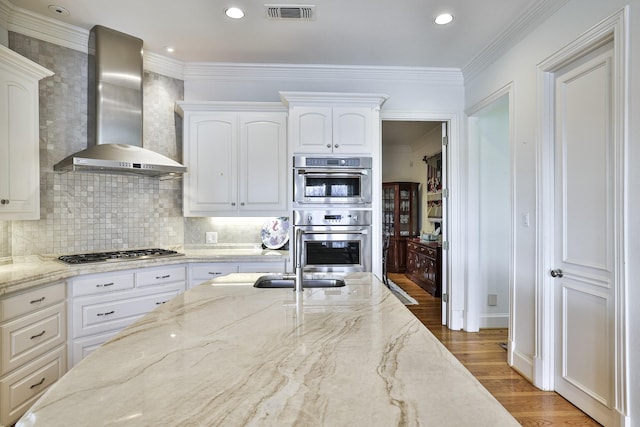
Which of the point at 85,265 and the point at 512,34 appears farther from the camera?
the point at 512,34

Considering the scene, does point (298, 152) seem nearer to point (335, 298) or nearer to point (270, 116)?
point (270, 116)

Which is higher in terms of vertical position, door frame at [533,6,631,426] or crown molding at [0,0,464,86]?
crown molding at [0,0,464,86]

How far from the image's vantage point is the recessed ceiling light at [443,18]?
2602 millimetres

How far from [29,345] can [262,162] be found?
83.3 inches

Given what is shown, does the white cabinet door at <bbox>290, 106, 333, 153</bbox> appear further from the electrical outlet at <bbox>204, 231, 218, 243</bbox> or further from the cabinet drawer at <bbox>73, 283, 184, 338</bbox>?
the cabinet drawer at <bbox>73, 283, 184, 338</bbox>

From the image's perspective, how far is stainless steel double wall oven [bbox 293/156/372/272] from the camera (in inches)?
124

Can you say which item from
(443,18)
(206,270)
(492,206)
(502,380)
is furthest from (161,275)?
(492,206)

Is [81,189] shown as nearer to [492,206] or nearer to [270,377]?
[270,377]

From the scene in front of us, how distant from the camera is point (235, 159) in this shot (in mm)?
3273

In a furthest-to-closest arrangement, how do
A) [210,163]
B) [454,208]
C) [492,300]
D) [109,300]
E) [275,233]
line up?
[492,300]
[454,208]
[275,233]
[210,163]
[109,300]

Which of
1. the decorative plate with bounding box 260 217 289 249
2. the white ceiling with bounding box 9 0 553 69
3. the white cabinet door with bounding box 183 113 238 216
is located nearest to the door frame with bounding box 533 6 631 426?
the white ceiling with bounding box 9 0 553 69

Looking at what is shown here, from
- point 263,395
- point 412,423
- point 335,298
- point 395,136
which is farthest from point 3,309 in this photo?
point 395,136

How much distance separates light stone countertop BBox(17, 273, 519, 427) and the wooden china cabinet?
19.9ft

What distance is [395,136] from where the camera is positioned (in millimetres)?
6648
